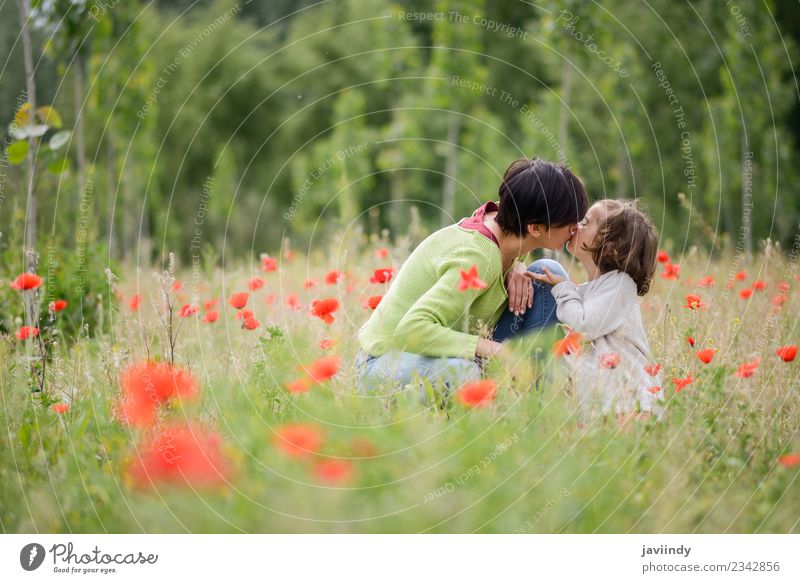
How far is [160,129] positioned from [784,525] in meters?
16.1

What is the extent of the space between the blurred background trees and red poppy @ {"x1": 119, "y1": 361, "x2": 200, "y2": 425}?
5.15 feet

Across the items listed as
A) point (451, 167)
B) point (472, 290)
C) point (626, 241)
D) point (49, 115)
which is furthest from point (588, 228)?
point (451, 167)

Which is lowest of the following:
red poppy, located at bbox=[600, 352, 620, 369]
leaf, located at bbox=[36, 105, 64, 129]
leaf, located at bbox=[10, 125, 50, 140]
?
red poppy, located at bbox=[600, 352, 620, 369]

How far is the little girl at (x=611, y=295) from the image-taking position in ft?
9.16

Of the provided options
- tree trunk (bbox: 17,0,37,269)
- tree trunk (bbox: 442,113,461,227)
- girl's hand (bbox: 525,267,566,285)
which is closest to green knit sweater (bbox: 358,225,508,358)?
girl's hand (bbox: 525,267,566,285)

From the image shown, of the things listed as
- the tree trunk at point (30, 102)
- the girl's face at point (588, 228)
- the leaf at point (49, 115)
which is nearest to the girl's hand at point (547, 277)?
the girl's face at point (588, 228)

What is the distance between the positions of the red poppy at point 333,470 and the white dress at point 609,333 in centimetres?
106

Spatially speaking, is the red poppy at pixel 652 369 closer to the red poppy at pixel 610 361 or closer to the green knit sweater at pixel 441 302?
the red poppy at pixel 610 361

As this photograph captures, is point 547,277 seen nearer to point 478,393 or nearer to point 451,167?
point 478,393

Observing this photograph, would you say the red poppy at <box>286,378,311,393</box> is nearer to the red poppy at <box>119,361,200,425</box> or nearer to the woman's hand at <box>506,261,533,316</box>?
the red poppy at <box>119,361,200,425</box>

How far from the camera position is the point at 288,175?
1794cm

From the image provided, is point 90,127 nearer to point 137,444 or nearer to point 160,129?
point 160,129

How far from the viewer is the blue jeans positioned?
260 centimetres
